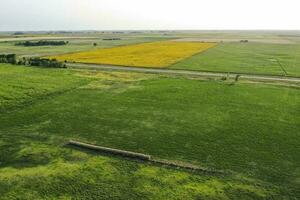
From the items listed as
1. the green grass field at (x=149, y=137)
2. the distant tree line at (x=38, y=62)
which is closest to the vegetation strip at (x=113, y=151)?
the green grass field at (x=149, y=137)

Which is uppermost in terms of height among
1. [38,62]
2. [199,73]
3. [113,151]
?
[38,62]

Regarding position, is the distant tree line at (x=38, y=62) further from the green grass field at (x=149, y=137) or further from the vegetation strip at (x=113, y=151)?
the vegetation strip at (x=113, y=151)

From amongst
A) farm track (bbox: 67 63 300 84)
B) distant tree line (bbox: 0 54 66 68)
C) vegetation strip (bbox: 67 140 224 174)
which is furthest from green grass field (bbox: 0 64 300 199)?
distant tree line (bbox: 0 54 66 68)

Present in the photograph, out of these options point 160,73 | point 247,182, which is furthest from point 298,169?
point 160,73

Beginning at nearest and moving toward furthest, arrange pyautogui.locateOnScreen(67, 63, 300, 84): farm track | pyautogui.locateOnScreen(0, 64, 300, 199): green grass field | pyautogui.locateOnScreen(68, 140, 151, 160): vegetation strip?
pyautogui.locateOnScreen(0, 64, 300, 199): green grass field
pyautogui.locateOnScreen(68, 140, 151, 160): vegetation strip
pyautogui.locateOnScreen(67, 63, 300, 84): farm track

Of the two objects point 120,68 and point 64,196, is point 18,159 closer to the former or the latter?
point 64,196

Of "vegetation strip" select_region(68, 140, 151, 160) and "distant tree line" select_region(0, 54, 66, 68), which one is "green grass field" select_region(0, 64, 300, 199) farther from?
"distant tree line" select_region(0, 54, 66, 68)

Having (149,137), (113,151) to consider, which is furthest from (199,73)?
(113,151)

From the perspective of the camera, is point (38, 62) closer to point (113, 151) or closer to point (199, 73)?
point (199, 73)
